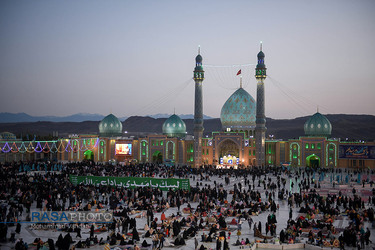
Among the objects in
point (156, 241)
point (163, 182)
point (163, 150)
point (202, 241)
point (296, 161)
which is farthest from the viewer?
point (163, 150)

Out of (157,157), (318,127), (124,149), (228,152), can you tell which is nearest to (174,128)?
(157,157)

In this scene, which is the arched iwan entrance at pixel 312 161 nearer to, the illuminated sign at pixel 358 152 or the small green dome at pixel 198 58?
the illuminated sign at pixel 358 152

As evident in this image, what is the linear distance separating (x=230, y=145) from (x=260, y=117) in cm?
542

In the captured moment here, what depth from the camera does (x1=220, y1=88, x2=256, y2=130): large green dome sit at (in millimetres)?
51625

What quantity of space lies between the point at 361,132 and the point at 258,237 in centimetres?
9403

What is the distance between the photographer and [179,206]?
2388cm

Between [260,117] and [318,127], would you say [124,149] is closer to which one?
[260,117]

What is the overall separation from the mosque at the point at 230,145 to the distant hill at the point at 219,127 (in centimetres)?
4130

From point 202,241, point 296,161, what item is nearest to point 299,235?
point 202,241

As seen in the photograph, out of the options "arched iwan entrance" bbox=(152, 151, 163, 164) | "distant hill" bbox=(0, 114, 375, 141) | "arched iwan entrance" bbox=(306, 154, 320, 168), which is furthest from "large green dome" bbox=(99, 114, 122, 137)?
"distant hill" bbox=(0, 114, 375, 141)

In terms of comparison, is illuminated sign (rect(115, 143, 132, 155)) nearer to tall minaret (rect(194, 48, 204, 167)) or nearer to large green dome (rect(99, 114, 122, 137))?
large green dome (rect(99, 114, 122, 137))

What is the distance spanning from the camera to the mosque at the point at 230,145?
4722 cm

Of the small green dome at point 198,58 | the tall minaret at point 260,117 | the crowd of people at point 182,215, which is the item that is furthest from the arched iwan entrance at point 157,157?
the crowd of people at point 182,215

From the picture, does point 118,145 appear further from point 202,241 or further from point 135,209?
point 202,241
